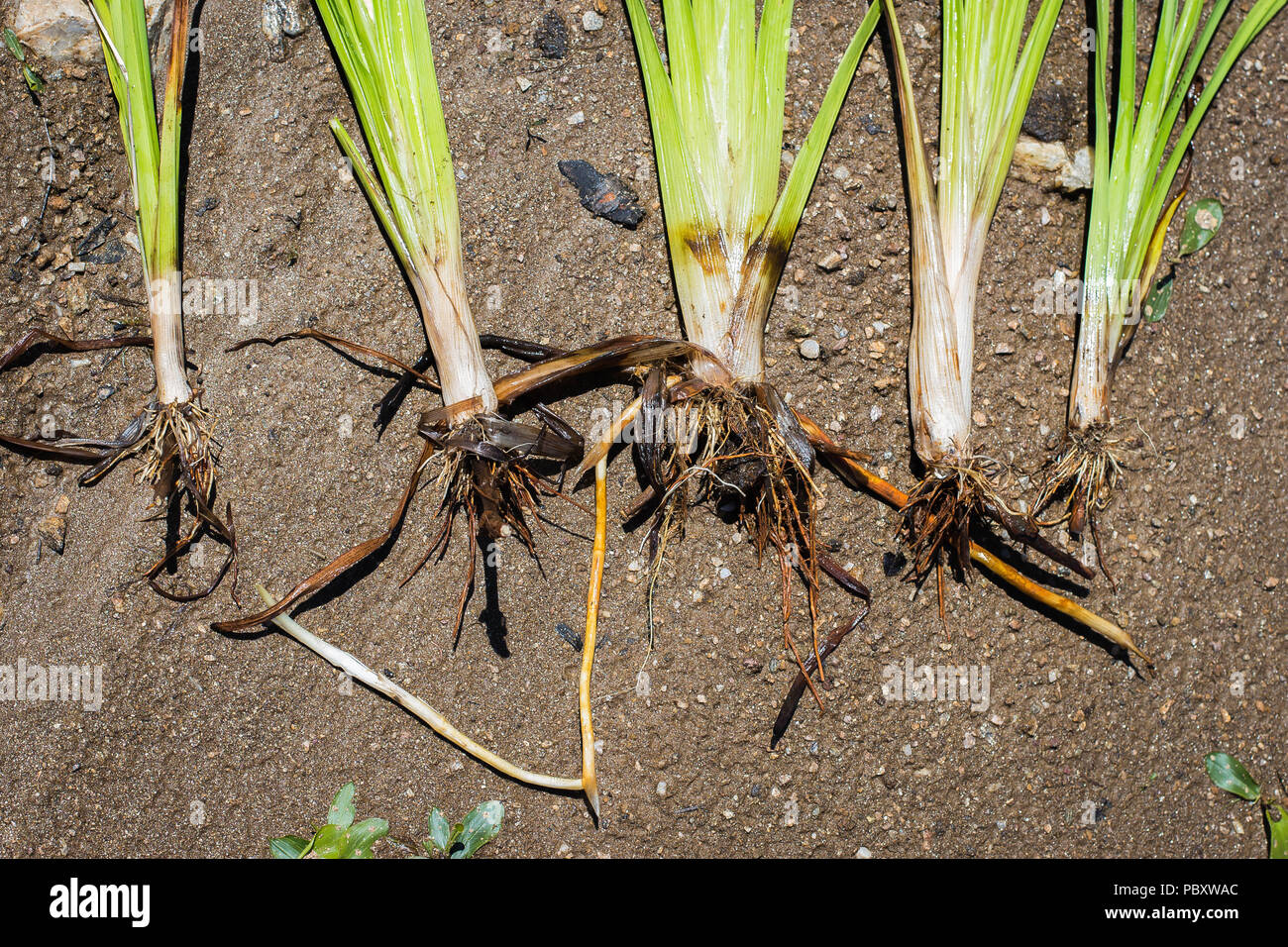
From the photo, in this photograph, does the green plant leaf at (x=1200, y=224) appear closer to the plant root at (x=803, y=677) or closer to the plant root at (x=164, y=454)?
the plant root at (x=803, y=677)

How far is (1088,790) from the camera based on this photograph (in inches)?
63.5

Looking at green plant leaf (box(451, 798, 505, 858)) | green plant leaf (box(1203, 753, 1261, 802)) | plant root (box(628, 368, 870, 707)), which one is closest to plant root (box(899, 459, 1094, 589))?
plant root (box(628, 368, 870, 707))

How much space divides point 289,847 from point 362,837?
0.47 feet

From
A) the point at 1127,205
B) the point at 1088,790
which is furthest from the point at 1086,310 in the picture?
the point at 1088,790

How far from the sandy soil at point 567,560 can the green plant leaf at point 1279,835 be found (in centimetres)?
3

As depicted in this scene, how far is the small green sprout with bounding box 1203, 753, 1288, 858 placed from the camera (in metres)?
1.64

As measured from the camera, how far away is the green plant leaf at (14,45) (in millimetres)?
1607

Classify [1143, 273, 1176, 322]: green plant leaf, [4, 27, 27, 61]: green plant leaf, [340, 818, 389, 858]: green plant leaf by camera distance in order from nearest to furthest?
[340, 818, 389, 858]: green plant leaf, [4, 27, 27, 61]: green plant leaf, [1143, 273, 1176, 322]: green plant leaf

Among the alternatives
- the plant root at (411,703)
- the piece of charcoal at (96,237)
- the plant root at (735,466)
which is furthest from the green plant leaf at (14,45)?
the plant root at (735,466)

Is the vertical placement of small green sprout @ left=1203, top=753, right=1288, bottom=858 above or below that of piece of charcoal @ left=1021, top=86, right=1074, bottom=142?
below

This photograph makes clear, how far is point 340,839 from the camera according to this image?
150cm

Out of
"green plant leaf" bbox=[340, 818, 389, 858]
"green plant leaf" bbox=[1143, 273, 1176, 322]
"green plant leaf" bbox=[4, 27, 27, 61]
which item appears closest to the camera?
"green plant leaf" bbox=[340, 818, 389, 858]

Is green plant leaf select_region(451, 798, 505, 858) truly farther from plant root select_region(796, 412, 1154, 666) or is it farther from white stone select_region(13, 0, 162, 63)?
white stone select_region(13, 0, 162, 63)
